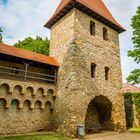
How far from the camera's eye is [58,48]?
1398 centimetres

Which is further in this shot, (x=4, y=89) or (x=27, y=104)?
(x=27, y=104)

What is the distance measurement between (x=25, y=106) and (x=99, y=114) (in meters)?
6.33

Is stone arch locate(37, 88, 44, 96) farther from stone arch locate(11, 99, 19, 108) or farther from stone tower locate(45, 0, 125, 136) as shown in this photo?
stone arch locate(11, 99, 19, 108)

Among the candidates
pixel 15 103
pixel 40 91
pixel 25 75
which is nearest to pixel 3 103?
pixel 15 103

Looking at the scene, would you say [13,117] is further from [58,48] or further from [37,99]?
[58,48]

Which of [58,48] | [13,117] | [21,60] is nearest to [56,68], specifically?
[58,48]

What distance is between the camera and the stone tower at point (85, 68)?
36.8ft

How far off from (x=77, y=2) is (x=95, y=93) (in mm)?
6520

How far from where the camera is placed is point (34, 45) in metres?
22.6

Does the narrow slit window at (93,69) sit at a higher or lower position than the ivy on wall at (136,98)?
higher

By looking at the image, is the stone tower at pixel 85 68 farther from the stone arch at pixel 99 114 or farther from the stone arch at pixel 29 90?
the stone arch at pixel 29 90

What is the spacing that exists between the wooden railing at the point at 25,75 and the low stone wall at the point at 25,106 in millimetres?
511

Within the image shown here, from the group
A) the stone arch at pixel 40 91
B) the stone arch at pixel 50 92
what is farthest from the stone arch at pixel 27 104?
the stone arch at pixel 50 92

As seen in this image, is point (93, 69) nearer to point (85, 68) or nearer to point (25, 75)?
point (85, 68)
